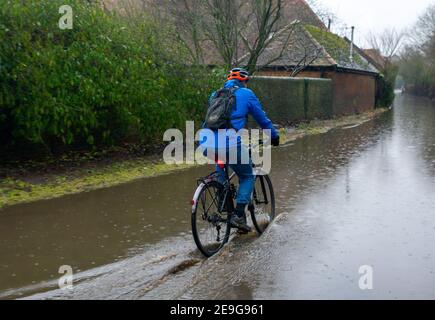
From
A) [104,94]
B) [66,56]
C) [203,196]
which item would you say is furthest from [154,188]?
[203,196]

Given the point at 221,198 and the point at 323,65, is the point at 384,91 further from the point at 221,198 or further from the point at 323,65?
the point at 221,198

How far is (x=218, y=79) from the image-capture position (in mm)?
14062

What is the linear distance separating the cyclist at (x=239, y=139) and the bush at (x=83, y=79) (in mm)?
4201

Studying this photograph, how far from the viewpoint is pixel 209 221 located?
5.51 meters

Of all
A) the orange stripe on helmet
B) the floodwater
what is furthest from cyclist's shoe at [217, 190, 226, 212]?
the orange stripe on helmet

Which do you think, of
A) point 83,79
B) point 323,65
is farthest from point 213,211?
point 323,65

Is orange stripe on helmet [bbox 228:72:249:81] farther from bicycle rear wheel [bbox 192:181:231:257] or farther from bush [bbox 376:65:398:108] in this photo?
bush [bbox 376:65:398:108]

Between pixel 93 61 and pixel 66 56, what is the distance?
586mm

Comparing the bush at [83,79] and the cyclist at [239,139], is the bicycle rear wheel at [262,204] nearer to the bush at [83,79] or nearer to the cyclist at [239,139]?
the cyclist at [239,139]

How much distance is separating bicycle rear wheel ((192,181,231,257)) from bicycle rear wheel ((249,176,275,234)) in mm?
586

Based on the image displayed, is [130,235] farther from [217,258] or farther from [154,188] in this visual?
[154,188]

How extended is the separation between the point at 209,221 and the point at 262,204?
4.00ft

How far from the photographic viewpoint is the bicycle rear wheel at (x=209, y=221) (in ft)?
17.4

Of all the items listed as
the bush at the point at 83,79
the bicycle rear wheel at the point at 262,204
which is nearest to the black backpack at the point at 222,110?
the bicycle rear wheel at the point at 262,204
